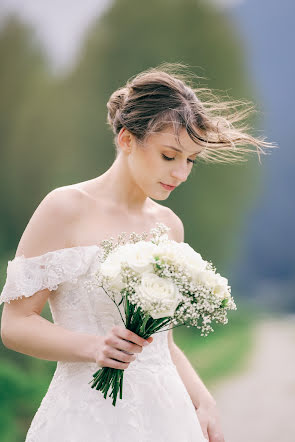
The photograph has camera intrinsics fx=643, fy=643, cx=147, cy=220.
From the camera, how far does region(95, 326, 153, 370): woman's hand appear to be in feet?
6.21

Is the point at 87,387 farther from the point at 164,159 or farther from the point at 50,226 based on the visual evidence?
the point at 164,159

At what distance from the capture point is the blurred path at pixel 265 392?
7199 mm

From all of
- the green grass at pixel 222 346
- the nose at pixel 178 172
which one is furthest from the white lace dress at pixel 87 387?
the green grass at pixel 222 346

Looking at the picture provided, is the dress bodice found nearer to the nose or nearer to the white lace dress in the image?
the white lace dress

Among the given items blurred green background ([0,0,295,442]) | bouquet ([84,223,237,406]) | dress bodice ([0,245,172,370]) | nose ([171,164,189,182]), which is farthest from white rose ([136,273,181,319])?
blurred green background ([0,0,295,442])

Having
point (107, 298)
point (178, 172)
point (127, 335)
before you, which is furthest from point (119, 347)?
point (178, 172)

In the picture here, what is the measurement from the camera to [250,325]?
30.7 ft

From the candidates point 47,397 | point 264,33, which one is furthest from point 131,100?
point 264,33

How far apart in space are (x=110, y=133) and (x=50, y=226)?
6119mm

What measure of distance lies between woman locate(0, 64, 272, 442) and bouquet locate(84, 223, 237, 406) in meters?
0.11

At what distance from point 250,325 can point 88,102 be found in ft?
12.9

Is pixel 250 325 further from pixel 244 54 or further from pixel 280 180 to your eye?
pixel 244 54

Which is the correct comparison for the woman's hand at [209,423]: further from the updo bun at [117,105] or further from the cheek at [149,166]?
the updo bun at [117,105]

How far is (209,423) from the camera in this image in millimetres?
2432
